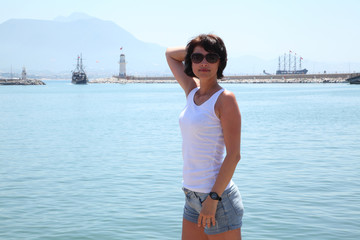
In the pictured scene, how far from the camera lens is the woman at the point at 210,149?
8.93 ft

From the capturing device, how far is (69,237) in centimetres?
713

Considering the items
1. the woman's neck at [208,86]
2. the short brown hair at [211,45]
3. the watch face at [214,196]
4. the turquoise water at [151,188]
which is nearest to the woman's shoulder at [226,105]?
the woman's neck at [208,86]

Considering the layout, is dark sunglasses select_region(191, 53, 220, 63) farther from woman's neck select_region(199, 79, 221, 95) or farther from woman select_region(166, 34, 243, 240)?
woman's neck select_region(199, 79, 221, 95)

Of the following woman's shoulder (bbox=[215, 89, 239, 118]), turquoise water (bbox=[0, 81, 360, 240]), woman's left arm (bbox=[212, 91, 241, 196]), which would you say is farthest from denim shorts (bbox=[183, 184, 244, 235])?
turquoise water (bbox=[0, 81, 360, 240])

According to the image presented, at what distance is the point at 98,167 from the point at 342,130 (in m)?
13.8

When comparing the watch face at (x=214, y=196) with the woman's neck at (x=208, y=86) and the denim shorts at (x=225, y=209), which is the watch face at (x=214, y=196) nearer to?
the denim shorts at (x=225, y=209)

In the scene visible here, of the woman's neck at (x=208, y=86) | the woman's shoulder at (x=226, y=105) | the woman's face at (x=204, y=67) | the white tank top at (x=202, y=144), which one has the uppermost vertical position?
the woman's face at (x=204, y=67)

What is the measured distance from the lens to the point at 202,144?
279 centimetres

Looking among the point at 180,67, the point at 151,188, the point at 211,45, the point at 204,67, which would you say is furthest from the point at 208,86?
the point at 151,188

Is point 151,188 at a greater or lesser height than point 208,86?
Answer: lesser

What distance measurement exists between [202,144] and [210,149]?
0.05m

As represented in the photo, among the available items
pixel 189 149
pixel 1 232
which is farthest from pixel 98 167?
pixel 189 149

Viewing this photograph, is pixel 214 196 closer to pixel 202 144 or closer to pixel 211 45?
pixel 202 144

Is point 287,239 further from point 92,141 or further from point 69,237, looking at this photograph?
point 92,141
